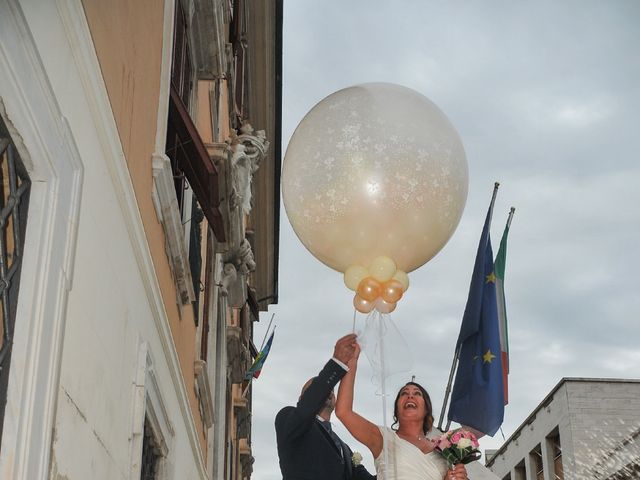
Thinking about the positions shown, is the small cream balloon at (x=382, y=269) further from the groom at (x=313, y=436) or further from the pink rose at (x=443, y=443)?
the pink rose at (x=443, y=443)

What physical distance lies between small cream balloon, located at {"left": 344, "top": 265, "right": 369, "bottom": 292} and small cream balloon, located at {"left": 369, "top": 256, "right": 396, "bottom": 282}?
0.05 meters

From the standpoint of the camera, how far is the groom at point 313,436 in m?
5.18

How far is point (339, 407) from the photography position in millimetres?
5320

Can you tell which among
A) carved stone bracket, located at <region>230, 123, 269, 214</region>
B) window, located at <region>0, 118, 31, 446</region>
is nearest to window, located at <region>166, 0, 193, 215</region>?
carved stone bracket, located at <region>230, 123, 269, 214</region>

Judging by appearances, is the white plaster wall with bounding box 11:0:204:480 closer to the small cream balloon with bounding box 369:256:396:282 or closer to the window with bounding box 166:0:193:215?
the small cream balloon with bounding box 369:256:396:282

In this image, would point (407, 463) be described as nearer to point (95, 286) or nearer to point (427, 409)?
point (427, 409)

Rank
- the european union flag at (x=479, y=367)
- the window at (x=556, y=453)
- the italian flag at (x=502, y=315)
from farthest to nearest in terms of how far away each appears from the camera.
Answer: the window at (x=556, y=453)
the italian flag at (x=502, y=315)
the european union flag at (x=479, y=367)

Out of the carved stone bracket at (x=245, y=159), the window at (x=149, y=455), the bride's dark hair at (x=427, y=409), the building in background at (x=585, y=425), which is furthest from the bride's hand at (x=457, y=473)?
the building in background at (x=585, y=425)

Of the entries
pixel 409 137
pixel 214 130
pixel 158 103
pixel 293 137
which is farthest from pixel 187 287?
pixel 214 130

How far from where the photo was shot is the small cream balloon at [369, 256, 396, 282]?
5.23 metres

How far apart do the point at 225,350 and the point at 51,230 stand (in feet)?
38.9

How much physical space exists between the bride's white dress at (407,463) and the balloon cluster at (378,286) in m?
0.65

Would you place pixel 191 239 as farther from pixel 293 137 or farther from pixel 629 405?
pixel 629 405

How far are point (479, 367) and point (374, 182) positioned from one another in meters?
2.83
